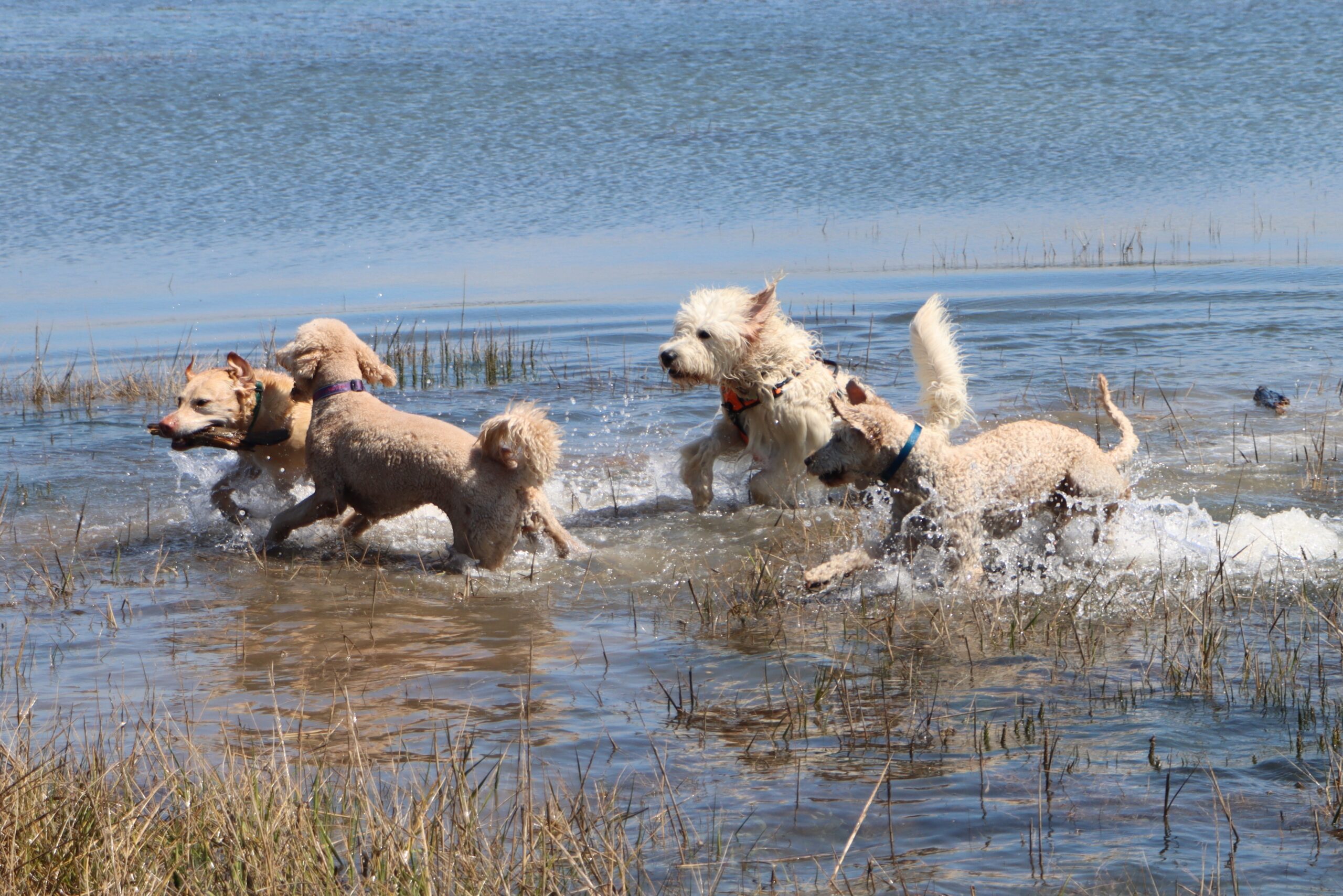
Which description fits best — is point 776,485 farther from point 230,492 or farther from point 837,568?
point 230,492

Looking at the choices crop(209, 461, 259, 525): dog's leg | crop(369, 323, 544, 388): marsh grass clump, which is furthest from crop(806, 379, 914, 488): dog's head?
crop(369, 323, 544, 388): marsh grass clump

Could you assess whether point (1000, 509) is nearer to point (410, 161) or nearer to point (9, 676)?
point (9, 676)

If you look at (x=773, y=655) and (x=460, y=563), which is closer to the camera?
(x=773, y=655)

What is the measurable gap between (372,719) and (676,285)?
12090 mm

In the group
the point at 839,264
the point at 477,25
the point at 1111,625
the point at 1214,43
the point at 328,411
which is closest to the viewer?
the point at 1111,625

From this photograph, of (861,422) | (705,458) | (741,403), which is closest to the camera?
(861,422)

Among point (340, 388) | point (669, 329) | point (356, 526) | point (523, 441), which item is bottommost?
point (356, 526)

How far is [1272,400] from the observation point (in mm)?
10250

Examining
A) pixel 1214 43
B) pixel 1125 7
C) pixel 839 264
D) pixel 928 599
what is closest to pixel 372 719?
pixel 928 599

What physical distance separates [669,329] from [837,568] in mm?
8847

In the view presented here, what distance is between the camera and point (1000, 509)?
6.52 m

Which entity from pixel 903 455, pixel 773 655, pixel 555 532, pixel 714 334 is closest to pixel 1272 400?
pixel 714 334

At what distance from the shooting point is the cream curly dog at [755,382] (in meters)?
7.83

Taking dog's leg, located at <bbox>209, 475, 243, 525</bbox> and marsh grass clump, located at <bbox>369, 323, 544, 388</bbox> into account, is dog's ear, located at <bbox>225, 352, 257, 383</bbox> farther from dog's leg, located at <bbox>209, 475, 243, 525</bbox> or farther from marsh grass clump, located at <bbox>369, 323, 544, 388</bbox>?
marsh grass clump, located at <bbox>369, 323, 544, 388</bbox>
